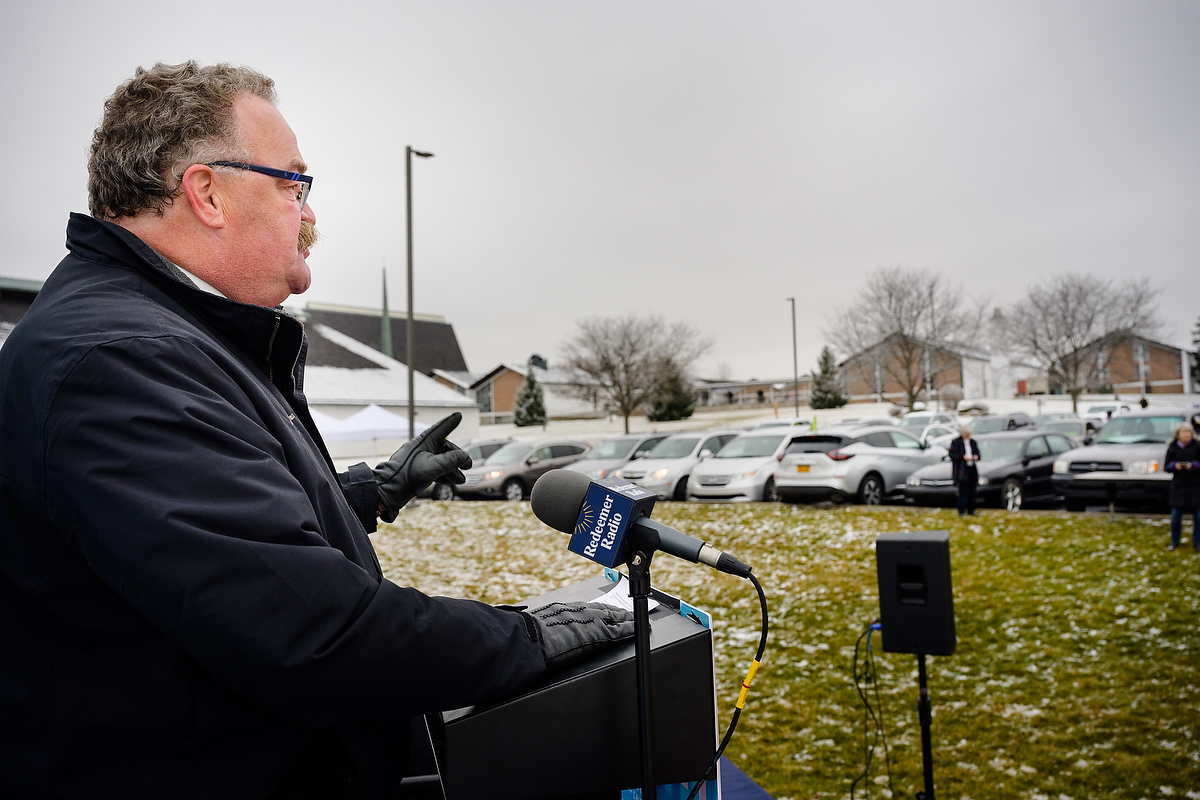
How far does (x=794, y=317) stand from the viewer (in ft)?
136

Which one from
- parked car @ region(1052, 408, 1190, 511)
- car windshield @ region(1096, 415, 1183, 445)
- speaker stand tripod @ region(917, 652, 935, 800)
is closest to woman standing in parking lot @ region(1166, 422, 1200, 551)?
parked car @ region(1052, 408, 1190, 511)

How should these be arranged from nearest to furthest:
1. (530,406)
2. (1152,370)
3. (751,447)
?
(751,447)
(530,406)
(1152,370)

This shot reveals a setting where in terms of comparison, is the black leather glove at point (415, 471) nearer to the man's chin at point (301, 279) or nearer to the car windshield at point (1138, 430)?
the man's chin at point (301, 279)

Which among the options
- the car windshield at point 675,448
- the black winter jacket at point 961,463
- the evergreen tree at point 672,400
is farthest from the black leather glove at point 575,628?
the evergreen tree at point 672,400

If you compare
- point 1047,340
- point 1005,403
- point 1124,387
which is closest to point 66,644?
point 1047,340

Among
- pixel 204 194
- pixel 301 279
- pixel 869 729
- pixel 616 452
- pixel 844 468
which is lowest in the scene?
pixel 869 729

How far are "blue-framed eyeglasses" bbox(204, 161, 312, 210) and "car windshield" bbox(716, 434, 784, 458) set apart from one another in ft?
49.1

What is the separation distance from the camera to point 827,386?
5453 cm

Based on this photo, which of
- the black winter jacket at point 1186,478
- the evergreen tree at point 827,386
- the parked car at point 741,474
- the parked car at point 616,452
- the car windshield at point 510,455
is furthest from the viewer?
the evergreen tree at point 827,386

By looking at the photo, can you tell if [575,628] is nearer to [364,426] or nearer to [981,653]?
[981,653]

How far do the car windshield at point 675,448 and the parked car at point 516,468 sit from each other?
8.83 feet

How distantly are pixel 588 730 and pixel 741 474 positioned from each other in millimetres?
14097

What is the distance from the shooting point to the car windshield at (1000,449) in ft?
46.1

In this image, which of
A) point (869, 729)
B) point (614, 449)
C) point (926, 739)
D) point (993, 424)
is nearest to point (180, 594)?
point (926, 739)
